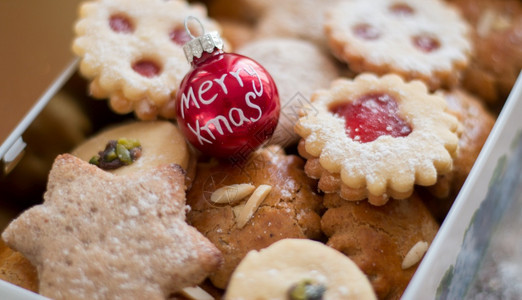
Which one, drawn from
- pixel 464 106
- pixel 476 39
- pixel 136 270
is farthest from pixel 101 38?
pixel 476 39

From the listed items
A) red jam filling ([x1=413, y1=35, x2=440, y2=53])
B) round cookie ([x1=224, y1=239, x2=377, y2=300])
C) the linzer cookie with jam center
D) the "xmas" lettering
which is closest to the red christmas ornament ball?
the "xmas" lettering

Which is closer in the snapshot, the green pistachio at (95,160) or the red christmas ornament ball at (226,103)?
the red christmas ornament ball at (226,103)

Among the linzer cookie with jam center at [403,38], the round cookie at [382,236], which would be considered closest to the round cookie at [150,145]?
the round cookie at [382,236]

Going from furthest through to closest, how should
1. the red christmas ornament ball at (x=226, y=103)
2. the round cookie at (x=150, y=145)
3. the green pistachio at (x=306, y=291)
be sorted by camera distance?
1. the round cookie at (x=150, y=145)
2. the red christmas ornament ball at (x=226, y=103)
3. the green pistachio at (x=306, y=291)

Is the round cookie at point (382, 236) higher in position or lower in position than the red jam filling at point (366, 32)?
lower

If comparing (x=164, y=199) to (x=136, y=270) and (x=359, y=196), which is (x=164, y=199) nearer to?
(x=136, y=270)

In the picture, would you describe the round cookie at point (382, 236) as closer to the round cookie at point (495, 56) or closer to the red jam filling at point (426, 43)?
the red jam filling at point (426, 43)
